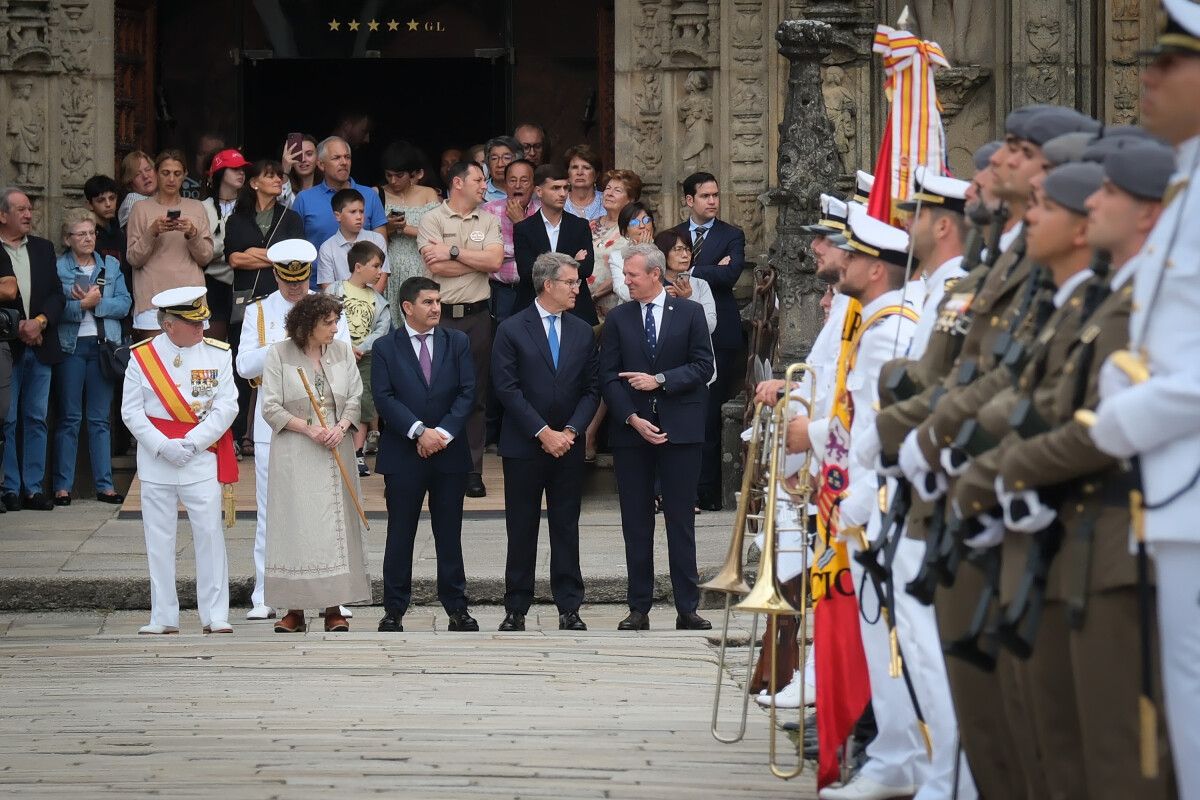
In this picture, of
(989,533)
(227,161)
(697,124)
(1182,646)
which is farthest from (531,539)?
(1182,646)

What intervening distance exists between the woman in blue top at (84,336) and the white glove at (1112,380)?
10.4 metres

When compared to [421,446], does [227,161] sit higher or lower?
higher

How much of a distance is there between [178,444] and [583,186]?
4.77 meters

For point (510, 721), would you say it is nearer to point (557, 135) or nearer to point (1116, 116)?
point (1116, 116)

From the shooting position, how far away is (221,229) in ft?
46.7

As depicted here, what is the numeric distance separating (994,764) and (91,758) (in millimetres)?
3390

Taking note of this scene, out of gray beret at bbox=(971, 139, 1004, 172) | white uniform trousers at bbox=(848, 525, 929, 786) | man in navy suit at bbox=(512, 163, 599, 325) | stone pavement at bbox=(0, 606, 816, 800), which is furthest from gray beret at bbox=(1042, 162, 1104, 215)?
man in navy suit at bbox=(512, 163, 599, 325)

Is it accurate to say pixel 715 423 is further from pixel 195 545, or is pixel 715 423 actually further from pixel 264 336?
pixel 195 545

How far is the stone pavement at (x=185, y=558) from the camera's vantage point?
1177 cm

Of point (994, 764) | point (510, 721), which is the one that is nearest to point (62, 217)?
point (510, 721)

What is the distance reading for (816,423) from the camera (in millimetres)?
7004

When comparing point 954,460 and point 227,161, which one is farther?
point 227,161

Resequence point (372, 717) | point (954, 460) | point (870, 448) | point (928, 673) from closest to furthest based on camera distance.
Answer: point (954, 460) < point (870, 448) < point (928, 673) < point (372, 717)

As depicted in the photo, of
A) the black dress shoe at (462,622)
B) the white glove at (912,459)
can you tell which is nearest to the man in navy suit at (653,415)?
the black dress shoe at (462,622)
